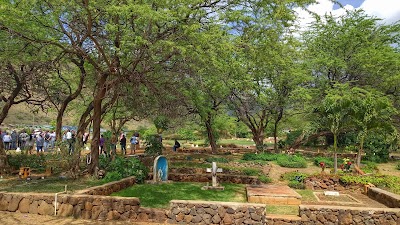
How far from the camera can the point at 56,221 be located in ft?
29.4

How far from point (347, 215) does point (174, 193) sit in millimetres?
5744

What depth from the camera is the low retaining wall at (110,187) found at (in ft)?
34.9

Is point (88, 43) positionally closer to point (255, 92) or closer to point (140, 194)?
point (140, 194)

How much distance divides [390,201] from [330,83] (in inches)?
703

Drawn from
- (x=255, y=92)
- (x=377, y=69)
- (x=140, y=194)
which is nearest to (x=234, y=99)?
(x=255, y=92)

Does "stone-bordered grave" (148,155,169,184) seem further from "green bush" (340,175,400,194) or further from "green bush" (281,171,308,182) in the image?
"green bush" (340,175,400,194)

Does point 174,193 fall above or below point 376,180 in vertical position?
below

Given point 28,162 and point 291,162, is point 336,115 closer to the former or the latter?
point 291,162

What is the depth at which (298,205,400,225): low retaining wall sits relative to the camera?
8.95m

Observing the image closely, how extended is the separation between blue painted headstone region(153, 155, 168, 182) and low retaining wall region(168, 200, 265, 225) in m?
5.48

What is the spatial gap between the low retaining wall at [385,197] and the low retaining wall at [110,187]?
340 inches

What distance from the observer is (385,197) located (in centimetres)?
1177

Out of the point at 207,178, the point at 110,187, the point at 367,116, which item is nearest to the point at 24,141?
the point at 207,178

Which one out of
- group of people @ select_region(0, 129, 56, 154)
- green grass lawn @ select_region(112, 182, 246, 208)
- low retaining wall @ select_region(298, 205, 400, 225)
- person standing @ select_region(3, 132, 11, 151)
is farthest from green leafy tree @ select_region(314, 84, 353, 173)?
person standing @ select_region(3, 132, 11, 151)
